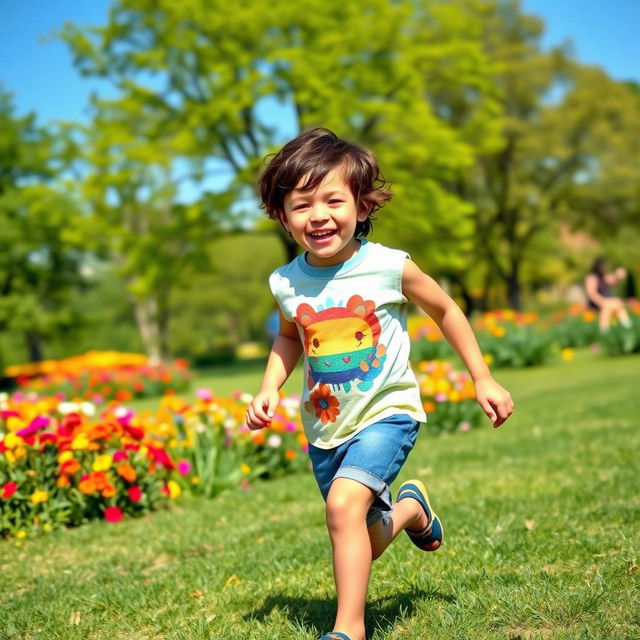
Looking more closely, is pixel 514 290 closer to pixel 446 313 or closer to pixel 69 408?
pixel 69 408

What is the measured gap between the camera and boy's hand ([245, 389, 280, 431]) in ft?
9.14

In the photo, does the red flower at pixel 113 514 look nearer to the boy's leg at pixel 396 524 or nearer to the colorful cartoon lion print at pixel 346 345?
the boy's leg at pixel 396 524

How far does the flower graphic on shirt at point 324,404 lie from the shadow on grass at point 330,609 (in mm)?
713

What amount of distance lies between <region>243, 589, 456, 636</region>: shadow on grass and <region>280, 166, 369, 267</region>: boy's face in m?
1.26

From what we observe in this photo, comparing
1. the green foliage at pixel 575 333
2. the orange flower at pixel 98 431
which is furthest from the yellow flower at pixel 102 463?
the green foliage at pixel 575 333

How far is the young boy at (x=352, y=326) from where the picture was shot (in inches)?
105

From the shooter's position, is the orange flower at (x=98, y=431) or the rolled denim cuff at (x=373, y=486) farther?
the orange flower at (x=98, y=431)

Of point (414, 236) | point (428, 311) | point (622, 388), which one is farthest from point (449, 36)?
point (428, 311)

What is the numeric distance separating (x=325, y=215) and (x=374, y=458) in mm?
805

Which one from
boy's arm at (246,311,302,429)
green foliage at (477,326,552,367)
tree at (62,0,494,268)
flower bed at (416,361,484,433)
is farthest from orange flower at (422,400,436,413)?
tree at (62,0,494,268)

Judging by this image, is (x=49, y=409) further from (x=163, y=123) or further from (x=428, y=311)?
(x=163, y=123)

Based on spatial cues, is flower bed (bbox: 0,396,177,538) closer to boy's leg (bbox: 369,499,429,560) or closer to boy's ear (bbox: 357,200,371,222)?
boy's leg (bbox: 369,499,429,560)

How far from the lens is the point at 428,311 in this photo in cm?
287

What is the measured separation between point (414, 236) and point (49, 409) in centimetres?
2109
